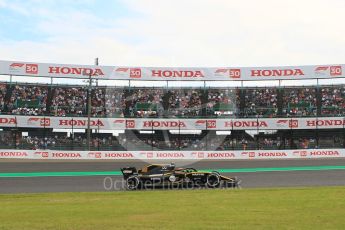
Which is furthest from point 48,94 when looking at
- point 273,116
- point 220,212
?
point 220,212

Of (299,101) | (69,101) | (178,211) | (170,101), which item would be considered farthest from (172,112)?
(178,211)

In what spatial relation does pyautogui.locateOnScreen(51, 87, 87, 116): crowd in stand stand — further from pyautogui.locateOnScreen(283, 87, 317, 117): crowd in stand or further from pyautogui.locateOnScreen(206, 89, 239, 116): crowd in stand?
pyautogui.locateOnScreen(283, 87, 317, 117): crowd in stand

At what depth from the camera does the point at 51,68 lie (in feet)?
140

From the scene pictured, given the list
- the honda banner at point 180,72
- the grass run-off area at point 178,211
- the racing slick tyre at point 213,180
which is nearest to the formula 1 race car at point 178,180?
the racing slick tyre at point 213,180

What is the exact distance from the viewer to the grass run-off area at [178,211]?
9180 mm

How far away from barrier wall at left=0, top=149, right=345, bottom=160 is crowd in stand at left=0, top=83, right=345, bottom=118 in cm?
609

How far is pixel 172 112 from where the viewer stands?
4281 centimetres

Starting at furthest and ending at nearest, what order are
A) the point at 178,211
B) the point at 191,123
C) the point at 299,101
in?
1. the point at 299,101
2. the point at 191,123
3. the point at 178,211

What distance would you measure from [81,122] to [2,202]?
84.6 ft

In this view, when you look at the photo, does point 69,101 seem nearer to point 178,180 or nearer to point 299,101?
point 299,101

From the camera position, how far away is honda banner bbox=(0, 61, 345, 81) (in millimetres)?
42625

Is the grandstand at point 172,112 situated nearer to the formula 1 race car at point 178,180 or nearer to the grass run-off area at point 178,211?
the formula 1 race car at point 178,180

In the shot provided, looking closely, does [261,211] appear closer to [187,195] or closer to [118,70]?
[187,195]

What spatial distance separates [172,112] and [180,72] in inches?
156
